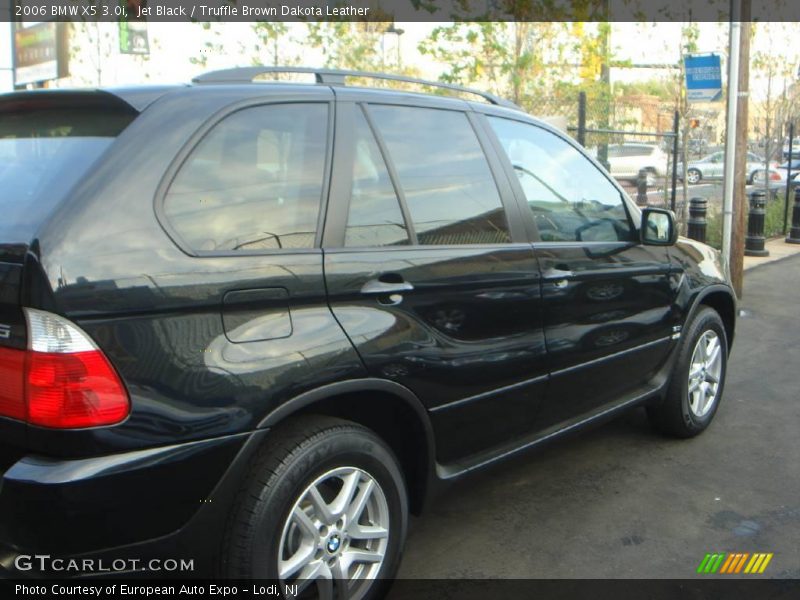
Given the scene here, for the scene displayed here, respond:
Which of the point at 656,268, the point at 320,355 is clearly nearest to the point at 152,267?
the point at 320,355

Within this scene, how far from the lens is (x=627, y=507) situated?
3832mm

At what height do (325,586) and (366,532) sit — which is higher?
(366,532)

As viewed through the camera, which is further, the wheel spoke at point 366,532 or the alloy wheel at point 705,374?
the alloy wheel at point 705,374

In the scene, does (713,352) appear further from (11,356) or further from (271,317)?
(11,356)

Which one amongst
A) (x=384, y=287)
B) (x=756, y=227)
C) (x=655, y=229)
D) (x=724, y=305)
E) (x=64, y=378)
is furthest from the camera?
(x=756, y=227)

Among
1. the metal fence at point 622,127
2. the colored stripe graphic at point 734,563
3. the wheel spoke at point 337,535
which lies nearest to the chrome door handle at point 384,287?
the wheel spoke at point 337,535

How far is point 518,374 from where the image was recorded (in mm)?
3299

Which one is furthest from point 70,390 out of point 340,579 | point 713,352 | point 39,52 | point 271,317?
point 39,52

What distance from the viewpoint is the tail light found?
2.09 m

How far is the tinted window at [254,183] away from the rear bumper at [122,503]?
0.63m

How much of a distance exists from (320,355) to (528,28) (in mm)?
10558

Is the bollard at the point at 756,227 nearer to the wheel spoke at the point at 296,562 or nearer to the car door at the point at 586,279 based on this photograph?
the car door at the point at 586,279

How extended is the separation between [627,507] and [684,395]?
3.15ft

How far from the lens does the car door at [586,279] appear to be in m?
3.53
